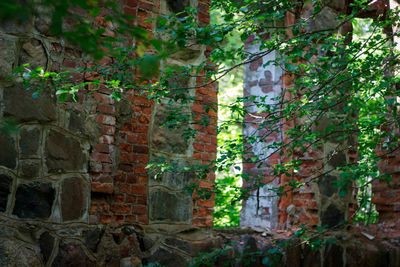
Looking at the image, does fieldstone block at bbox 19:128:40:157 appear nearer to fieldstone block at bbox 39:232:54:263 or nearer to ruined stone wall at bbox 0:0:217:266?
ruined stone wall at bbox 0:0:217:266

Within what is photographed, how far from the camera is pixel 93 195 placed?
299 centimetres

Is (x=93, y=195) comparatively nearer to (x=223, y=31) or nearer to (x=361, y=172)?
(x=223, y=31)

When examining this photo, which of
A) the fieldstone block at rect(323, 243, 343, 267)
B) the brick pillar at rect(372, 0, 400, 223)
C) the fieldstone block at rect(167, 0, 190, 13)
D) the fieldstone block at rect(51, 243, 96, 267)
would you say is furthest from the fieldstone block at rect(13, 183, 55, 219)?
the brick pillar at rect(372, 0, 400, 223)

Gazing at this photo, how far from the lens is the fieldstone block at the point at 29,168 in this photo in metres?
2.68

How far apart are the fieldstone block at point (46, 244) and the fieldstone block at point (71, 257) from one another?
65mm

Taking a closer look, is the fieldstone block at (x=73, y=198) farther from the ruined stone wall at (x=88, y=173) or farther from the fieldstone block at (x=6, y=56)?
the fieldstone block at (x=6, y=56)

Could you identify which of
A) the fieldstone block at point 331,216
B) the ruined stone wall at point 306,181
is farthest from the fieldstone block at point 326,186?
the fieldstone block at point 331,216

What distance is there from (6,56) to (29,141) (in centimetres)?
60

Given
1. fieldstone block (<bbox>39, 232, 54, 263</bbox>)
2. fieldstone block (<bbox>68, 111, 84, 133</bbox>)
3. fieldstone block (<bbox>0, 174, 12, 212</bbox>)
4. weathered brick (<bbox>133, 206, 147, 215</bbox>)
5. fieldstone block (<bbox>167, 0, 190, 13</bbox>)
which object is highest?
fieldstone block (<bbox>167, 0, 190, 13</bbox>)

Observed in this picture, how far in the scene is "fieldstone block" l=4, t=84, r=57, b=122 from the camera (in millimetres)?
2684

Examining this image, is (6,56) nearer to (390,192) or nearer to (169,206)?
(169,206)

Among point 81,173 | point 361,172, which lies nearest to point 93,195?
point 81,173

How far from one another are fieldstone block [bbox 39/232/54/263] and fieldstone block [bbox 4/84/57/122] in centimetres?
80

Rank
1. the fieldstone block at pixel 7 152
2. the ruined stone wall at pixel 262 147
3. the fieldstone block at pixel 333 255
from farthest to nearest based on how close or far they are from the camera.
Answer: the ruined stone wall at pixel 262 147 → the fieldstone block at pixel 333 255 → the fieldstone block at pixel 7 152
